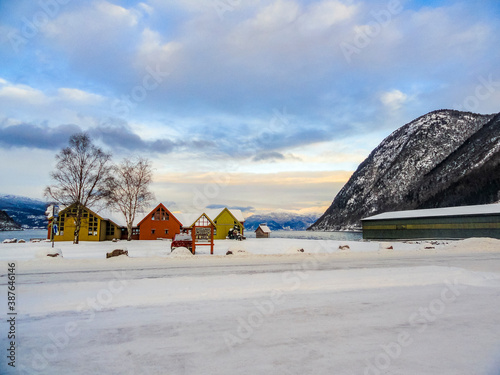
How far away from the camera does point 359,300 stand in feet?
29.7

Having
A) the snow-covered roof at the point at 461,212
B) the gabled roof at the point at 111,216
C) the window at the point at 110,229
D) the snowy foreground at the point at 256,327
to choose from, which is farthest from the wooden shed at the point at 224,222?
the snowy foreground at the point at 256,327

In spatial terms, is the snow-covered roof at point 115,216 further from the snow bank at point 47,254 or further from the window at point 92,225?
the snow bank at point 47,254

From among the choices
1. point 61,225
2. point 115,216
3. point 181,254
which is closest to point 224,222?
point 115,216

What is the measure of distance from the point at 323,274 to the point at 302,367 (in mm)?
10278

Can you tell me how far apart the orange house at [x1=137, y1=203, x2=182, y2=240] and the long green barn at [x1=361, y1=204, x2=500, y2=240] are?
4563 centimetres

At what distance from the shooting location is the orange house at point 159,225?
58.6 meters

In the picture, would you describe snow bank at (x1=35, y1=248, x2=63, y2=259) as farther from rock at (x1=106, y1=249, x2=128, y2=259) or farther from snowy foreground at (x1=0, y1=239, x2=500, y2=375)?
snowy foreground at (x1=0, y1=239, x2=500, y2=375)

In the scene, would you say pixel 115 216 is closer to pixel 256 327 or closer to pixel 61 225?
pixel 61 225

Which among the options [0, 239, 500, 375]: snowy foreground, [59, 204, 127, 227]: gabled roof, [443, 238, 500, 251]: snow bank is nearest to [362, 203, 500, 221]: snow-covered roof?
[443, 238, 500, 251]: snow bank

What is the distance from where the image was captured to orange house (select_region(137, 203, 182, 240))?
58625 millimetres

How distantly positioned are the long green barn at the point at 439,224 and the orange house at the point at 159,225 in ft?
150

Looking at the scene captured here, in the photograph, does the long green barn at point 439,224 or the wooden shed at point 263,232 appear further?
the wooden shed at point 263,232

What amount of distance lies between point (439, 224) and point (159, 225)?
54.1m

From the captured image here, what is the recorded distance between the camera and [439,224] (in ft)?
200
